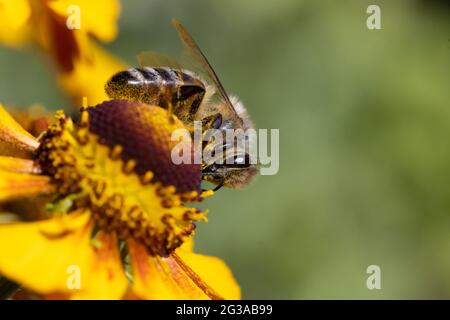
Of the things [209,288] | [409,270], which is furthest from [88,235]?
[409,270]

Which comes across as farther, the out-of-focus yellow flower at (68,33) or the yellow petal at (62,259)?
the out-of-focus yellow flower at (68,33)

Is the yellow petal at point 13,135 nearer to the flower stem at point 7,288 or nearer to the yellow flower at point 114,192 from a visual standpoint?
the yellow flower at point 114,192

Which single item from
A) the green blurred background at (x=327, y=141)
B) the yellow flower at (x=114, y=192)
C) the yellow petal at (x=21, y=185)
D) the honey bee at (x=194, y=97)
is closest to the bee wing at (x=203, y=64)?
the honey bee at (x=194, y=97)

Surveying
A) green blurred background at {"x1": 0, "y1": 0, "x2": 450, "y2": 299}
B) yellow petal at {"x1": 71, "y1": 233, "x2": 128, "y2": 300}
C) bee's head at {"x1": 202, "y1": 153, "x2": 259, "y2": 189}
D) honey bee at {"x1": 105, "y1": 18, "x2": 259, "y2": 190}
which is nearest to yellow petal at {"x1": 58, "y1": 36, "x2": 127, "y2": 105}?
honey bee at {"x1": 105, "y1": 18, "x2": 259, "y2": 190}

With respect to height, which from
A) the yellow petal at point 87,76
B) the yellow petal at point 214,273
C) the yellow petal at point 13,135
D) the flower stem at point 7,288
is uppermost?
the yellow petal at point 87,76

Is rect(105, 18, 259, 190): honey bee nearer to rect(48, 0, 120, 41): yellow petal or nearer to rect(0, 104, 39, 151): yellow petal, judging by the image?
rect(0, 104, 39, 151): yellow petal

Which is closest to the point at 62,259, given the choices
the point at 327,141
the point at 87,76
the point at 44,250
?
the point at 44,250

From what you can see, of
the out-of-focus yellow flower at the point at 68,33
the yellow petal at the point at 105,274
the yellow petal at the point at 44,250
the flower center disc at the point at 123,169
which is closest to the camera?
the yellow petal at the point at 44,250

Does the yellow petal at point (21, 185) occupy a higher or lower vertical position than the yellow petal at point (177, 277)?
higher
